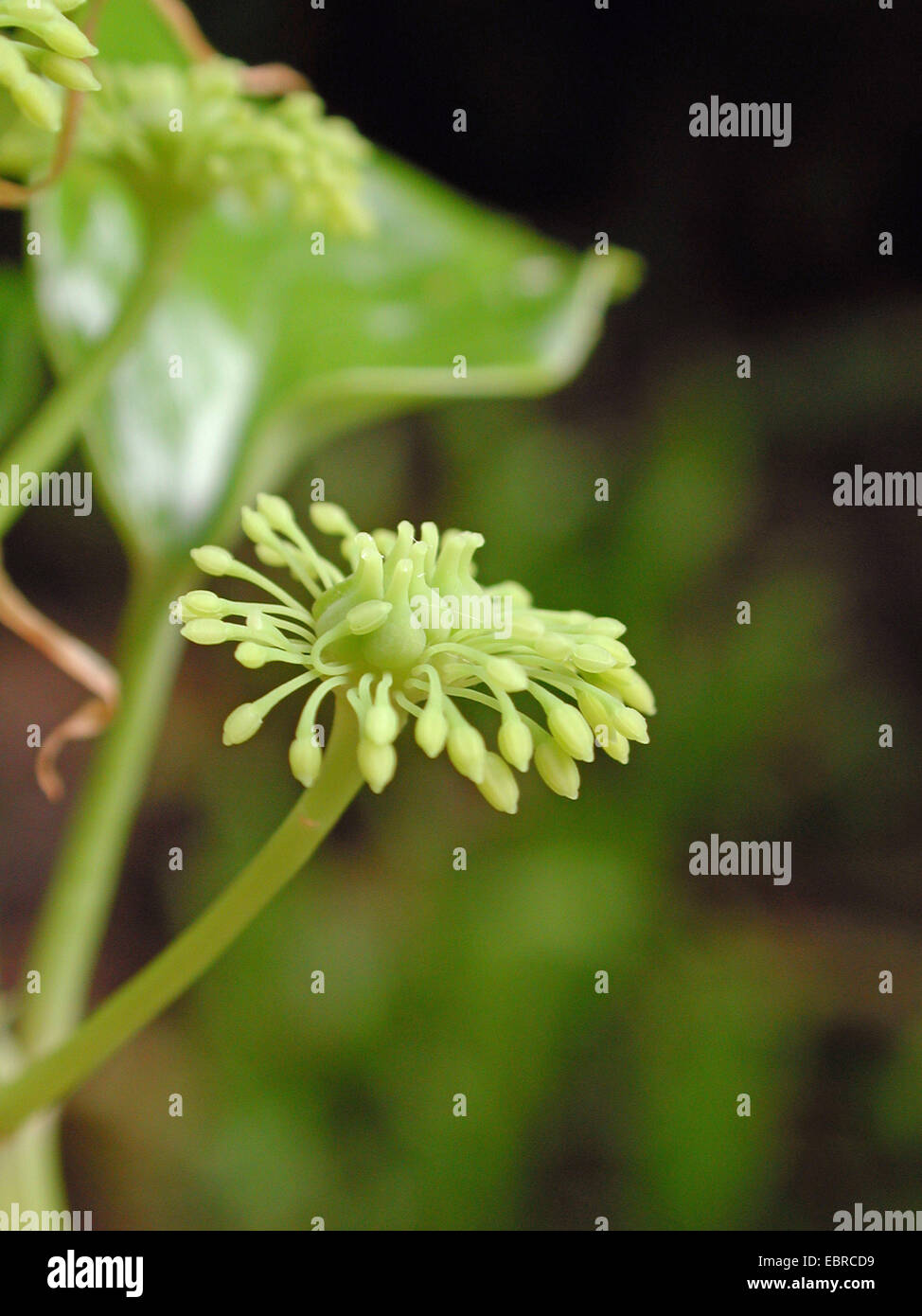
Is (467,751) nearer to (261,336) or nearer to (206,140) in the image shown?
(206,140)

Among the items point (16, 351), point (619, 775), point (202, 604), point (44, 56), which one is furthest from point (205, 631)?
point (619, 775)

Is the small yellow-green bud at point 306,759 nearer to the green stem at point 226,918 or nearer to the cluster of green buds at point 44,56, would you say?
the green stem at point 226,918

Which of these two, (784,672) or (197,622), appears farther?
(784,672)

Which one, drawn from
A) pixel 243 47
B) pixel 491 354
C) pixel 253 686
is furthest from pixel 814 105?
pixel 491 354

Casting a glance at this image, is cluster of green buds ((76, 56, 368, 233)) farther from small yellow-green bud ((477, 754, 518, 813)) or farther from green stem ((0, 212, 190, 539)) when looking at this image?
small yellow-green bud ((477, 754, 518, 813))

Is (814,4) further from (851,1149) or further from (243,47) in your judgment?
(851,1149)
